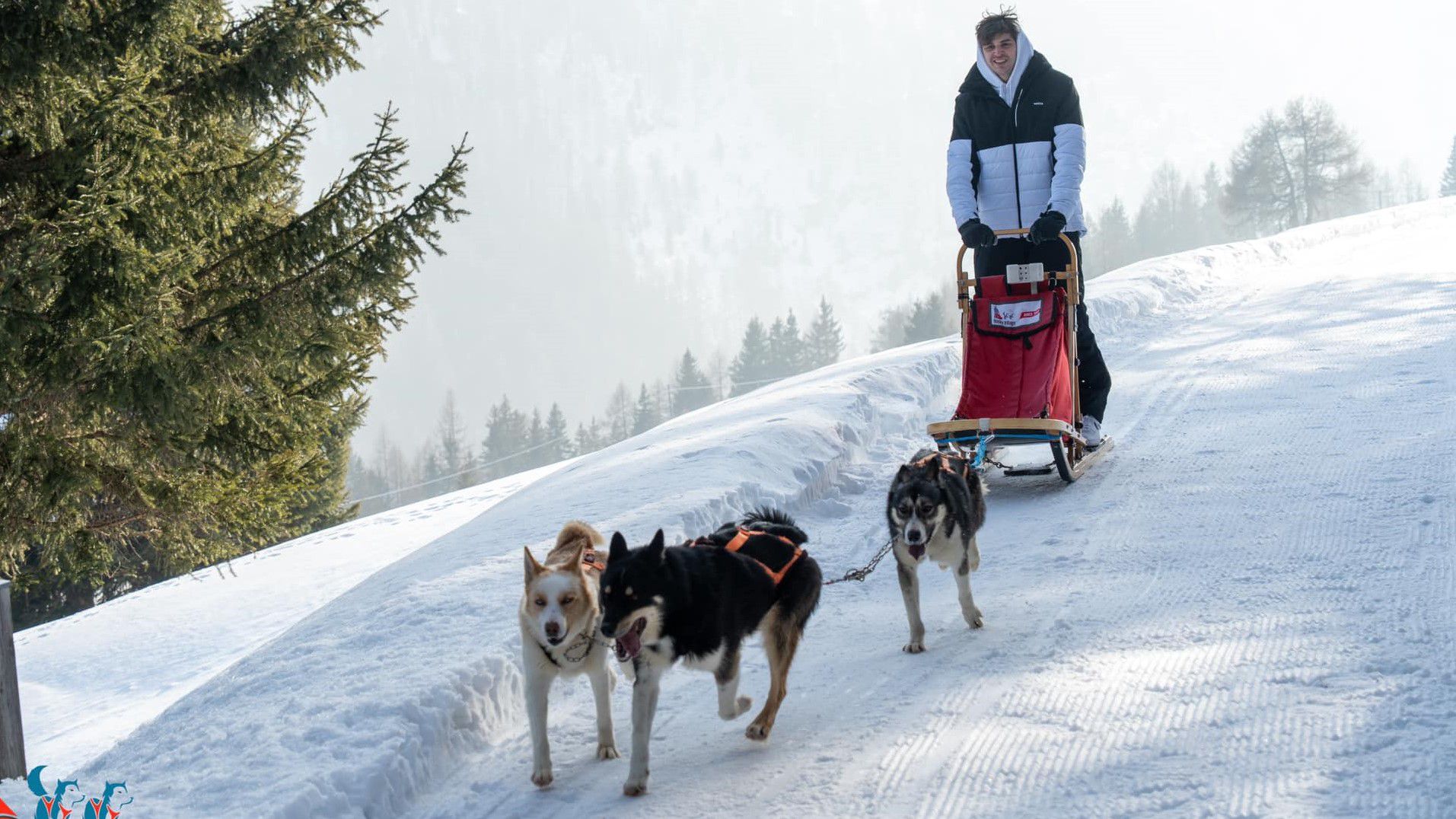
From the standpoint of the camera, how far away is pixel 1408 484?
645 cm

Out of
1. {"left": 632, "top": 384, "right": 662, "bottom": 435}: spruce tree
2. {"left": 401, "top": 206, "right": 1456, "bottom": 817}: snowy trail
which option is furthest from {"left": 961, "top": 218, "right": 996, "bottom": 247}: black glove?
{"left": 632, "top": 384, "right": 662, "bottom": 435}: spruce tree

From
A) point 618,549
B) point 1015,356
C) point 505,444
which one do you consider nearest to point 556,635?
point 618,549

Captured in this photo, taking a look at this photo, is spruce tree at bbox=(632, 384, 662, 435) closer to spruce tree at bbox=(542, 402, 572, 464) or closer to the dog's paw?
spruce tree at bbox=(542, 402, 572, 464)

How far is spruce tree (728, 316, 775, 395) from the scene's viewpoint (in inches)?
3396

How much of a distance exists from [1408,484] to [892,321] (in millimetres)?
98696

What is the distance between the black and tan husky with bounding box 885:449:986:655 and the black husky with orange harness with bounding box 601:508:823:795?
2.15 ft

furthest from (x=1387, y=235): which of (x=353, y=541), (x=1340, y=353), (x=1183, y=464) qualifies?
(x=353, y=541)

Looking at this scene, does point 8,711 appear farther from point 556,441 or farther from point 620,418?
point 620,418

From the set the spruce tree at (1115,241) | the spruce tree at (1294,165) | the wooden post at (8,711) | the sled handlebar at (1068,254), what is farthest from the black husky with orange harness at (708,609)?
the spruce tree at (1115,241)

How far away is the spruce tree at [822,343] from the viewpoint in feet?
290

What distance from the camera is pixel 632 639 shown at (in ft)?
12.5

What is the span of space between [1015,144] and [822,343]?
82.3 metres

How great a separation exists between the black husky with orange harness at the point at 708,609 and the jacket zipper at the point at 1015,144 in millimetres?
4125

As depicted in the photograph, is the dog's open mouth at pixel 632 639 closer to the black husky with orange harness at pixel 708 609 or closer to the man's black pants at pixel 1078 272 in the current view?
the black husky with orange harness at pixel 708 609
